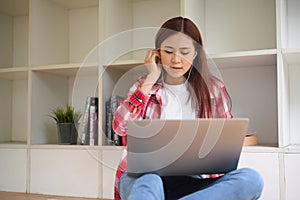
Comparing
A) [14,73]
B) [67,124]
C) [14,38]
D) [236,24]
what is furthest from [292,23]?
[14,38]

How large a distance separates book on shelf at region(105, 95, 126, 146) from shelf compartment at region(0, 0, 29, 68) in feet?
2.64

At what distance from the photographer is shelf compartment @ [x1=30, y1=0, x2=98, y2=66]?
2.23 metres

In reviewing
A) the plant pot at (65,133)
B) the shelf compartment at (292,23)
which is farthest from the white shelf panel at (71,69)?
the shelf compartment at (292,23)

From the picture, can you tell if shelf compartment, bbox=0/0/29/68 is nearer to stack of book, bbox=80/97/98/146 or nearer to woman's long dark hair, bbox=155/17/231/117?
stack of book, bbox=80/97/98/146

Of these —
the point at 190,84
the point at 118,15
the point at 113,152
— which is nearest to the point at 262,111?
the point at 190,84

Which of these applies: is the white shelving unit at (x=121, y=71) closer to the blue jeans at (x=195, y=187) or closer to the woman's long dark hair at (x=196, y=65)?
the woman's long dark hair at (x=196, y=65)

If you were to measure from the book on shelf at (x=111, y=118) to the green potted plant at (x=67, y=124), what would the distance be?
0.23 metres

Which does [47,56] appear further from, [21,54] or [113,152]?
[113,152]

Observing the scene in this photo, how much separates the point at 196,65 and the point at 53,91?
0.99 m

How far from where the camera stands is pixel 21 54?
2.54 meters

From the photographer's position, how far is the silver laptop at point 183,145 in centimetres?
123

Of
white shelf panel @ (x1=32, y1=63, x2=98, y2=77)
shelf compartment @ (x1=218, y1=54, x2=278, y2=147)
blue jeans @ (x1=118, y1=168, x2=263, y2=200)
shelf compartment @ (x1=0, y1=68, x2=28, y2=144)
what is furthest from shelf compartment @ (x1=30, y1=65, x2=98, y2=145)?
blue jeans @ (x1=118, y1=168, x2=263, y2=200)

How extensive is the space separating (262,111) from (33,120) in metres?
1.19

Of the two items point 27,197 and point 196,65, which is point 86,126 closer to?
point 27,197
